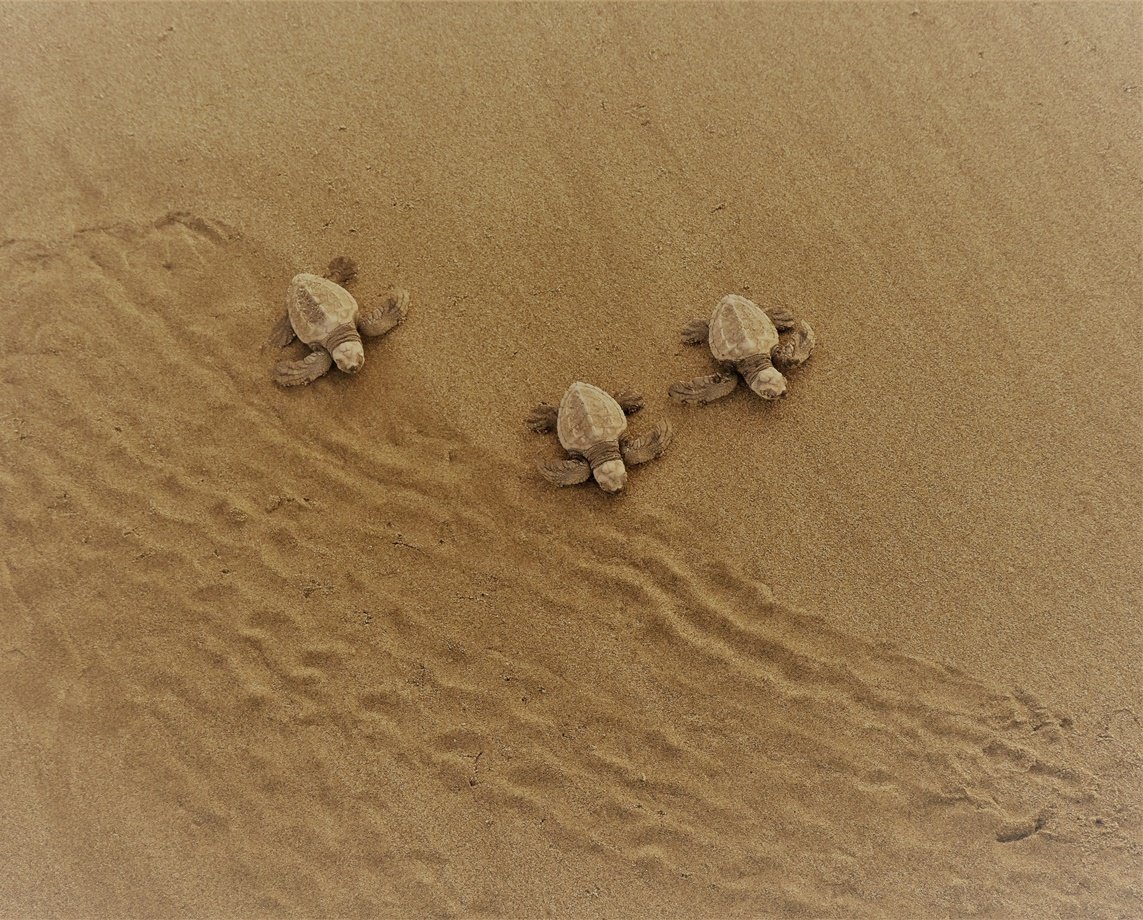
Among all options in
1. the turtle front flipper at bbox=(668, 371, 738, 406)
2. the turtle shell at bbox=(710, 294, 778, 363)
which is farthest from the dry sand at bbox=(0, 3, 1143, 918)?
the turtle shell at bbox=(710, 294, 778, 363)

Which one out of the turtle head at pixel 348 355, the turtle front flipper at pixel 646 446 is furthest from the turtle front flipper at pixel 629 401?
the turtle head at pixel 348 355

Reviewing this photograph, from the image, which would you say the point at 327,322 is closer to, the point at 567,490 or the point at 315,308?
the point at 315,308

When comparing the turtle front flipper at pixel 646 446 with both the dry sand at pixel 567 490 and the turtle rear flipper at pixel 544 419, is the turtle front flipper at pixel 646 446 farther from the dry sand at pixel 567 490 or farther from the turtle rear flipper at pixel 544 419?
the turtle rear flipper at pixel 544 419

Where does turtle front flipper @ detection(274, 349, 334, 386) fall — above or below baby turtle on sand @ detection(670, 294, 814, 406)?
below

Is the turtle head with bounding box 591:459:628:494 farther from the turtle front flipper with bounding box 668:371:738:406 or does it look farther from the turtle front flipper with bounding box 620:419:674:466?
the turtle front flipper with bounding box 668:371:738:406

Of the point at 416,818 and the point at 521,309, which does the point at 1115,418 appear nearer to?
the point at 521,309

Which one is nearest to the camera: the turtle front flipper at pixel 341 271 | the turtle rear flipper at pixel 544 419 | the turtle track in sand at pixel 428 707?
the turtle track in sand at pixel 428 707
